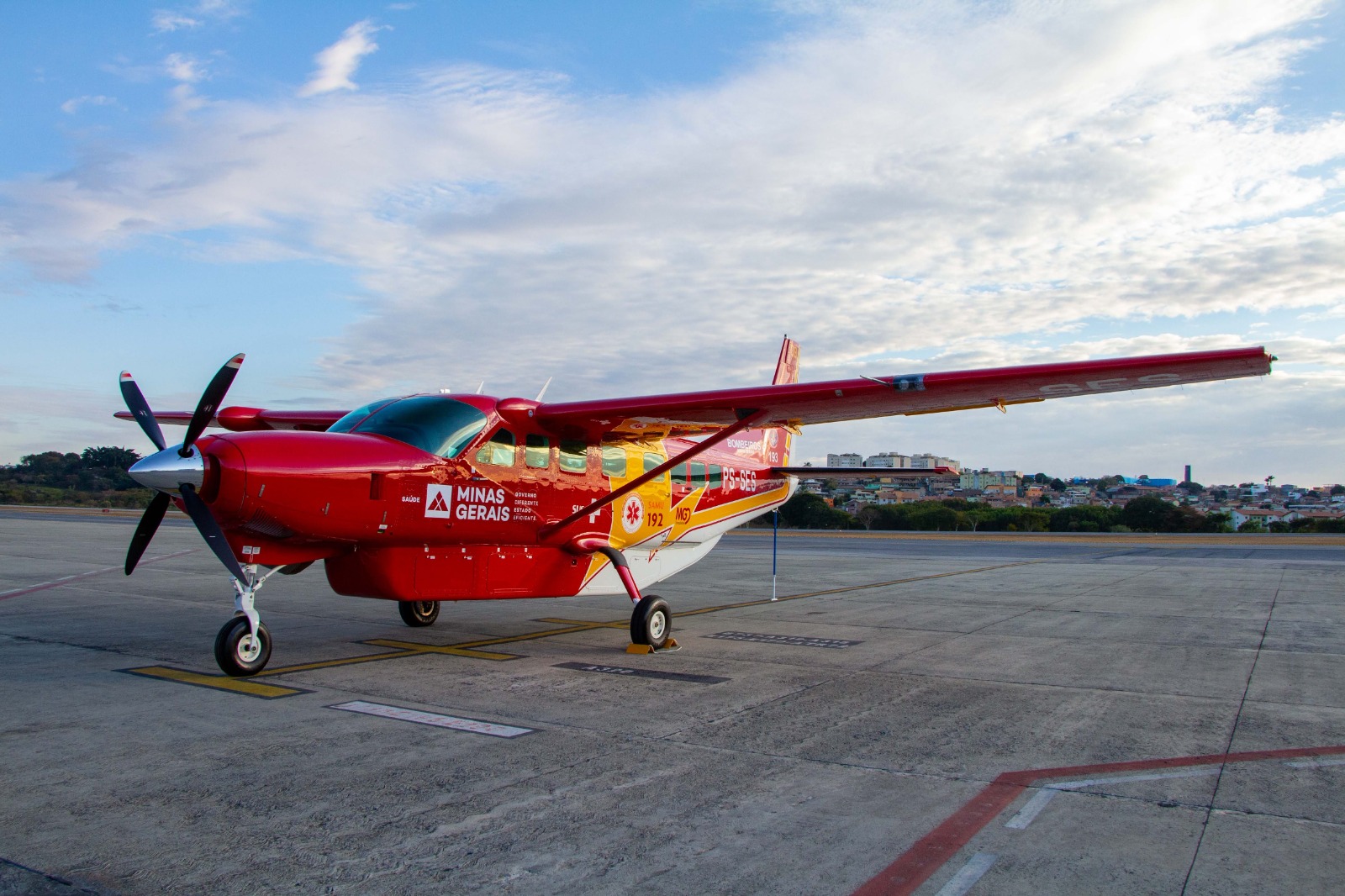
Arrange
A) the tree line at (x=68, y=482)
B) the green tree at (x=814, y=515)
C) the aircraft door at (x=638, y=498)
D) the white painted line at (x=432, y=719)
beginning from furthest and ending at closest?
the tree line at (x=68, y=482) < the green tree at (x=814, y=515) < the aircraft door at (x=638, y=498) < the white painted line at (x=432, y=719)

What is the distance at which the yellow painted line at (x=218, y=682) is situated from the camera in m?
7.36

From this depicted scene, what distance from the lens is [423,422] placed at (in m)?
8.98

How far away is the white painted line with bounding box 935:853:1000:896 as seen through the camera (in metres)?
3.61

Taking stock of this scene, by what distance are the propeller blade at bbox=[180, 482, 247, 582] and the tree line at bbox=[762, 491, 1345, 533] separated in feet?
184

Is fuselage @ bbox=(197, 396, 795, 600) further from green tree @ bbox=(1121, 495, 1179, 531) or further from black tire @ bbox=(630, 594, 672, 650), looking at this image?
green tree @ bbox=(1121, 495, 1179, 531)

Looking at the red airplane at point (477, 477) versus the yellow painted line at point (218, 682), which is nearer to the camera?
the yellow painted line at point (218, 682)

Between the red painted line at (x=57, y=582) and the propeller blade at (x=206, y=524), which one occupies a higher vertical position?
the propeller blade at (x=206, y=524)

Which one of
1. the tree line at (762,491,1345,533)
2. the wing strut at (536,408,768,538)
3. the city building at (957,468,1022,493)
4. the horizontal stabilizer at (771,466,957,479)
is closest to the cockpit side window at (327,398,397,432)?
the wing strut at (536,408,768,538)

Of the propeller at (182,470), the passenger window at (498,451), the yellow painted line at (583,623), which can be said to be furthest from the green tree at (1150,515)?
the propeller at (182,470)

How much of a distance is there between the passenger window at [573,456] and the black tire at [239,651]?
3.86 m

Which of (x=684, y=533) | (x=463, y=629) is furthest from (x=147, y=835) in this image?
(x=684, y=533)

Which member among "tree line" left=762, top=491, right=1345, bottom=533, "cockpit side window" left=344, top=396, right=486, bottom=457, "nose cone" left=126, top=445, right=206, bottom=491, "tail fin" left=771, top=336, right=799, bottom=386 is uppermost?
"tail fin" left=771, top=336, right=799, bottom=386

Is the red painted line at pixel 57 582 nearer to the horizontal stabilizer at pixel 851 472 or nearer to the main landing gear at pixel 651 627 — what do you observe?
the main landing gear at pixel 651 627

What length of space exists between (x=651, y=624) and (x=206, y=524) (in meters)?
4.87
